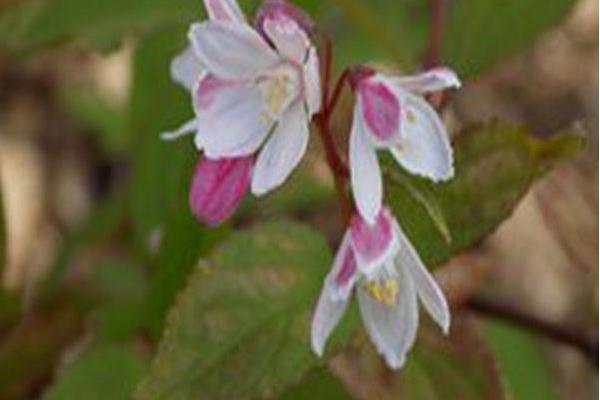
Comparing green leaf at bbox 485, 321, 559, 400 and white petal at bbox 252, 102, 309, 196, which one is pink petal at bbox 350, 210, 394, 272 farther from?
green leaf at bbox 485, 321, 559, 400

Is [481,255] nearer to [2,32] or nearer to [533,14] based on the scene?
[533,14]

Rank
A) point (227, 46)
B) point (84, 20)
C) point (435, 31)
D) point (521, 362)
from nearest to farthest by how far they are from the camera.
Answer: point (227, 46)
point (435, 31)
point (84, 20)
point (521, 362)

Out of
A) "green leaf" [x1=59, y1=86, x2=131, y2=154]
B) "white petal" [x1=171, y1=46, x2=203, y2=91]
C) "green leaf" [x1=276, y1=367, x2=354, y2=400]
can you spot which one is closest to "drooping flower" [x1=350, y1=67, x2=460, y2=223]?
"white petal" [x1=171, y1=46, x2=203, y2=91]

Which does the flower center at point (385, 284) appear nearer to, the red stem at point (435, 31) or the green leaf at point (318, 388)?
the green leaf at point (318, 388)

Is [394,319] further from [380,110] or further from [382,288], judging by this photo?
[380,110]

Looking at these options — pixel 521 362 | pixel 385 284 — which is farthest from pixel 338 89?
pixel 521 362

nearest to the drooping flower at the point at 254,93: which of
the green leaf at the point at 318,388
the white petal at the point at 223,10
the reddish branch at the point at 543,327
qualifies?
the white petal at the point at 223,10
